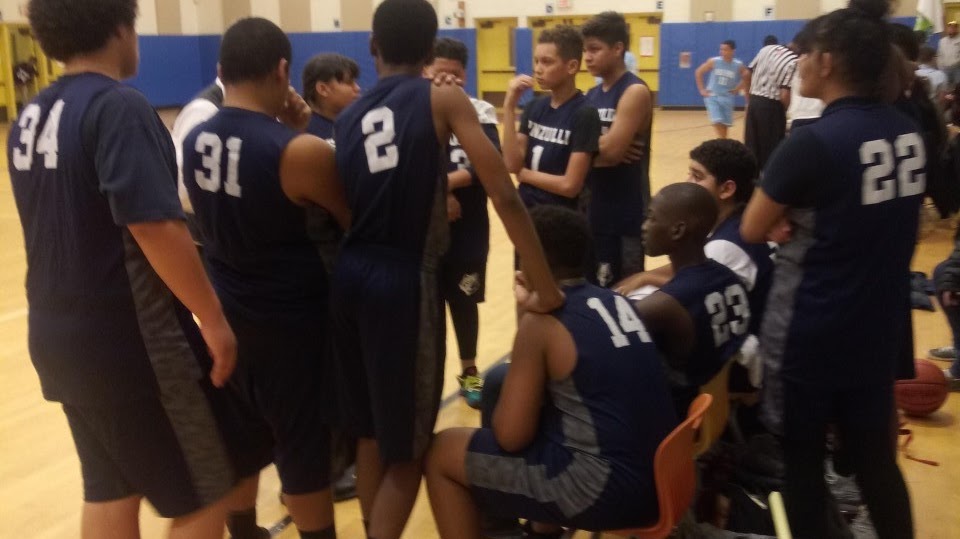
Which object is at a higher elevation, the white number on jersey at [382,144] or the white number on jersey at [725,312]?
the white number on jersey at [382,144]

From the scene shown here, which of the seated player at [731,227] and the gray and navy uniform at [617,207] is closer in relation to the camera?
the seated player at [731,227]

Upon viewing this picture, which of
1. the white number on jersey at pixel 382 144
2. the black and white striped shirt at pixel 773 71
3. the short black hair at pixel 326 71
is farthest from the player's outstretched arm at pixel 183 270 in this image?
the black and white striped shirt at pixel 773 71

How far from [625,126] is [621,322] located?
1.83 metres

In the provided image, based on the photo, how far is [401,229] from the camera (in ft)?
7.48

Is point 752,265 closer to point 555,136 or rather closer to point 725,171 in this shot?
point 725,171

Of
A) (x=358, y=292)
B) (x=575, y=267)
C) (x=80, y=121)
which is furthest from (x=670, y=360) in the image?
(x=80, y=121)

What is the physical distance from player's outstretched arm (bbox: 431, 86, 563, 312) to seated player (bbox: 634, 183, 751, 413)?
472 mm

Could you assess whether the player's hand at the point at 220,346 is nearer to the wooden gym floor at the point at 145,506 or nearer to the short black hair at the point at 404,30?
the short black hair at the point at 404,30

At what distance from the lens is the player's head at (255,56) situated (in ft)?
7.50

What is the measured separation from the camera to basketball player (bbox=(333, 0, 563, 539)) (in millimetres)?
2225

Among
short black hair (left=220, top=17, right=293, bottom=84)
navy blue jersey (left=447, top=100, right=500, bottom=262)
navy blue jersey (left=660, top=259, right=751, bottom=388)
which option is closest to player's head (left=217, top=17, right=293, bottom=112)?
short black hair (left=220, top=17, right=293, bottom=84)

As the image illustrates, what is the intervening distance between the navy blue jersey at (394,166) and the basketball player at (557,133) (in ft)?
4.98

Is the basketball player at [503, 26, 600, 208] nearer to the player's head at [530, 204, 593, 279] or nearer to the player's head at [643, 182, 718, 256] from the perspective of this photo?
the player's head at [643, 182, 718, 256]

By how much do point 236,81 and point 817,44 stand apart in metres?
1.60
